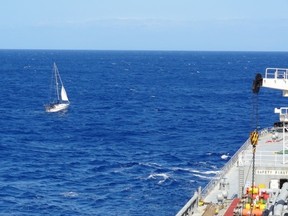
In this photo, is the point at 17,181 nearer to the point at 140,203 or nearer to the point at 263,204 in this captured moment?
the point at 140,203

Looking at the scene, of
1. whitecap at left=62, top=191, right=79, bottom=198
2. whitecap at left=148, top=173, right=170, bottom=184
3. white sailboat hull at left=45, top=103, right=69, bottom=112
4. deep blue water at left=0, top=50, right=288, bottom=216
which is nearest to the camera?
deep blue water at left=0, top=50, right=288, bottom=216

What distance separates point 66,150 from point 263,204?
5866 cm

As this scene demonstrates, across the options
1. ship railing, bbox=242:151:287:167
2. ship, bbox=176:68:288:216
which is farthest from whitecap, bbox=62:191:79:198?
ship railing, bbox=242:151:287:167

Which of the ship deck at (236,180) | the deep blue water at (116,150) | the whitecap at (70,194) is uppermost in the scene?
the ship deck at (236,180)

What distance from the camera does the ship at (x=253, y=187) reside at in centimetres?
3644

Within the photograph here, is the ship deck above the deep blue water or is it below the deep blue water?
above

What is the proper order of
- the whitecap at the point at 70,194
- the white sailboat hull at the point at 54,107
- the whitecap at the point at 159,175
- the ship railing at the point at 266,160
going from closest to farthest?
the ship railing at the point at 266,160 → the whitecap at the point at 70,194 → the whitecap at the point at 159,175 → the white sailboat hull at the point at 54,107

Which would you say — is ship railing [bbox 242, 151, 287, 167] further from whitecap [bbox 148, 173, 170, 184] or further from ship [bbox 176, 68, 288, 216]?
whitecap [bbox 148, 173, 170, 184]

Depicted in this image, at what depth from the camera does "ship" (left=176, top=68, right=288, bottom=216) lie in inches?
1435

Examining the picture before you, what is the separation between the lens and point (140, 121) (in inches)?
5044

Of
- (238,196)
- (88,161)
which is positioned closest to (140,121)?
(88,161)

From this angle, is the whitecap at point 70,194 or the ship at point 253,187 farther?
the whitecap at point 70,194

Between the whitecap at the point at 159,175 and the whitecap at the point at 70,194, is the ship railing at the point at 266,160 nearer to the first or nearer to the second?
the whitecap at the point at 70,194

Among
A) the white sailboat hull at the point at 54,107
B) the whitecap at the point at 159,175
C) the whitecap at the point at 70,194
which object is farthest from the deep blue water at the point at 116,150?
the white sailboat hull at the point at 54,107
